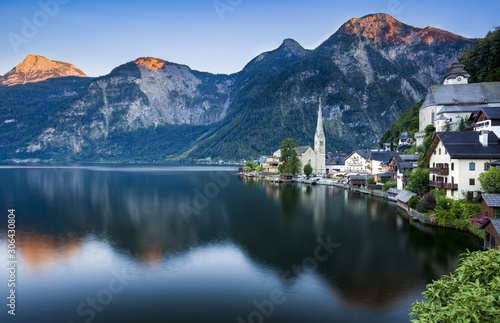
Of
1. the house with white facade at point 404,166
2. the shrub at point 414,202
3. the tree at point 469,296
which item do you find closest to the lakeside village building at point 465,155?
the shrub at point 414,202

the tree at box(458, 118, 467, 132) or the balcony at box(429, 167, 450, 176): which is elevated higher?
the tree at box(458, 118, 467, 132)

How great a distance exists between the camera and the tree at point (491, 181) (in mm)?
37250

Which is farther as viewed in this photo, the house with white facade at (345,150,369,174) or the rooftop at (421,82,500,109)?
the house with white facade at (345,150,369,174)

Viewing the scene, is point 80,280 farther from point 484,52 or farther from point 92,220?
point 484,52

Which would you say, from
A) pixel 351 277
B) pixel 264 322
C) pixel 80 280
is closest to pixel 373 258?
pixel 351 277

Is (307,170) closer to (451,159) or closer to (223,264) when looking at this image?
(451,159)

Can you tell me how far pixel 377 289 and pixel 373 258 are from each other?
23.5ft

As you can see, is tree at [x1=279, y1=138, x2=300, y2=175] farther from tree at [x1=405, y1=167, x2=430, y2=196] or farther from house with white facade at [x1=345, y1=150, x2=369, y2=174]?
tree at [x1=405, y1=167, x2=430, y2=196]

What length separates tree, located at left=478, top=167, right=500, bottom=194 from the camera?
3725 cm

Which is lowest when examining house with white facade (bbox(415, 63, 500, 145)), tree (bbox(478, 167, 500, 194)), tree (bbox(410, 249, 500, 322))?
tree (bbox(410, 249, 500, 322))

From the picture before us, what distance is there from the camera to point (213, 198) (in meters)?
71.3

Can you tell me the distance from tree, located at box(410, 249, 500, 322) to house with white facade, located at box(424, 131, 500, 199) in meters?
33.0

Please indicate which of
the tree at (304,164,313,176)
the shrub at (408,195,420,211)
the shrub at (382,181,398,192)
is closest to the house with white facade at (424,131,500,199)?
the shrub at (408,195,420,211)

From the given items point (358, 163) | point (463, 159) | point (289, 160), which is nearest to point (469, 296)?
point (463, 159)
